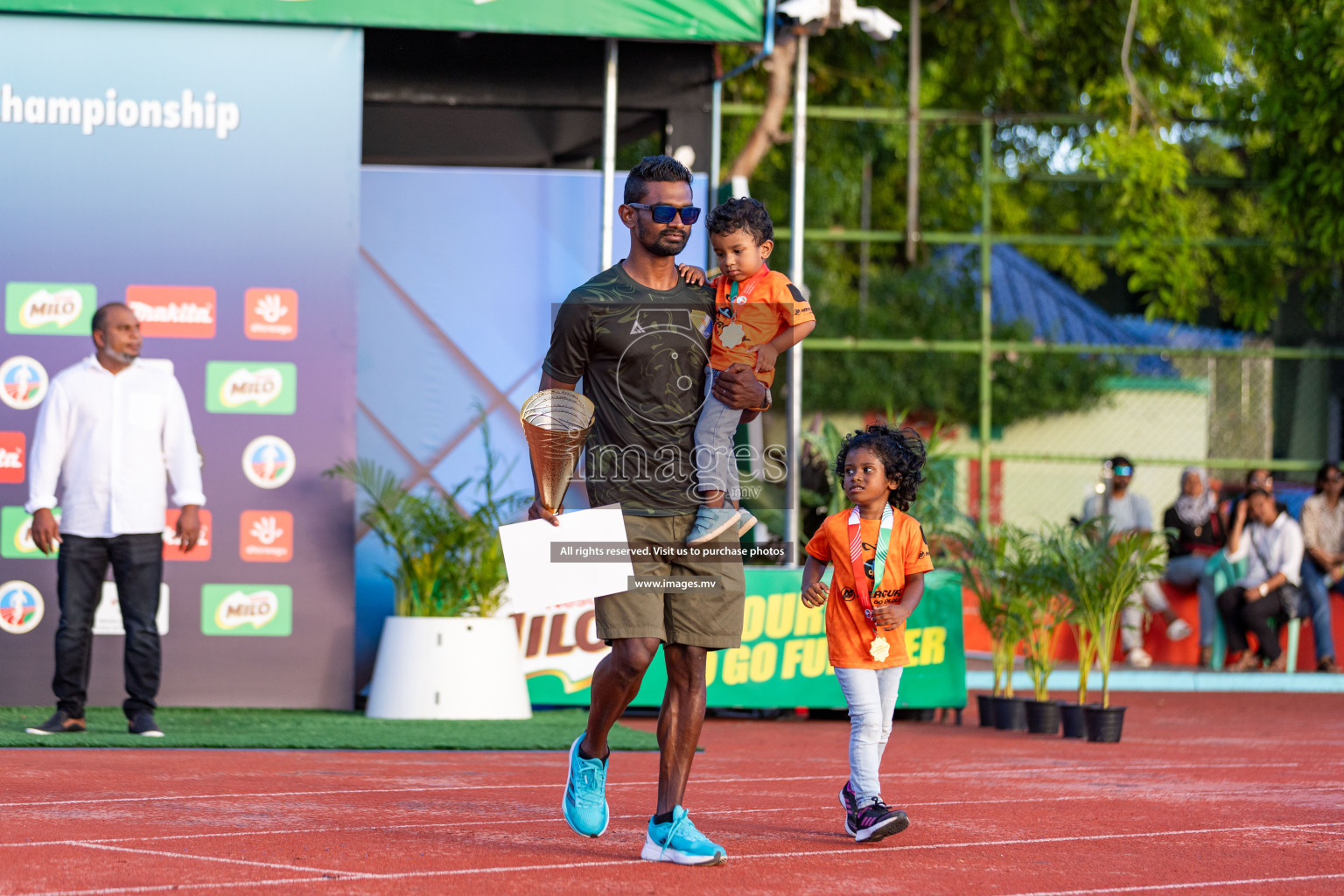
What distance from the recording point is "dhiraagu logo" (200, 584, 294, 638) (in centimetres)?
1018

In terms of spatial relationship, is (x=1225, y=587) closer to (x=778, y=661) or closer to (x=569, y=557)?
(x=778, y=661)

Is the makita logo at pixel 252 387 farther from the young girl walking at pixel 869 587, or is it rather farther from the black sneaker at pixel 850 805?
the black sneaker at pixel 850 805

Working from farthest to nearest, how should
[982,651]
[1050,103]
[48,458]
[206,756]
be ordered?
1. [1050,103]
2. [982,651]
3. [48,458]
4. [206,756]

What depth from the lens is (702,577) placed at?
5.43 metres

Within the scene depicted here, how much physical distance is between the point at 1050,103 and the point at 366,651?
33.7ft

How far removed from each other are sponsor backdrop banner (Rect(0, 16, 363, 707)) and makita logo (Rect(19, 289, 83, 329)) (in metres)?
0.01

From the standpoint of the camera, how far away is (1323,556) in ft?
47.8

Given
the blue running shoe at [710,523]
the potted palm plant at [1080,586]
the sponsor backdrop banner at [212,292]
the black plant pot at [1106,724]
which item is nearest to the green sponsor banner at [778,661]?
the potted palm plant at [1080,586]

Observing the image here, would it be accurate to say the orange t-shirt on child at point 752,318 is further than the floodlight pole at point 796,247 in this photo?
No

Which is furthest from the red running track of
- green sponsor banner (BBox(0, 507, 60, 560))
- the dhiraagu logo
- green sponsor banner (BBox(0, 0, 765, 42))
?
green sponsor banner (BBox(0, 0, 765, 42))

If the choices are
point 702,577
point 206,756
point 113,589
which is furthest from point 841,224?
point 702,577

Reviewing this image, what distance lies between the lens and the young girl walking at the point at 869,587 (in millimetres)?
6008

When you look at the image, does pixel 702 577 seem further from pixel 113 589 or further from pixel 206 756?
pixel 113 589

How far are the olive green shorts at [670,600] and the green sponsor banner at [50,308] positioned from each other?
586 centimetres
